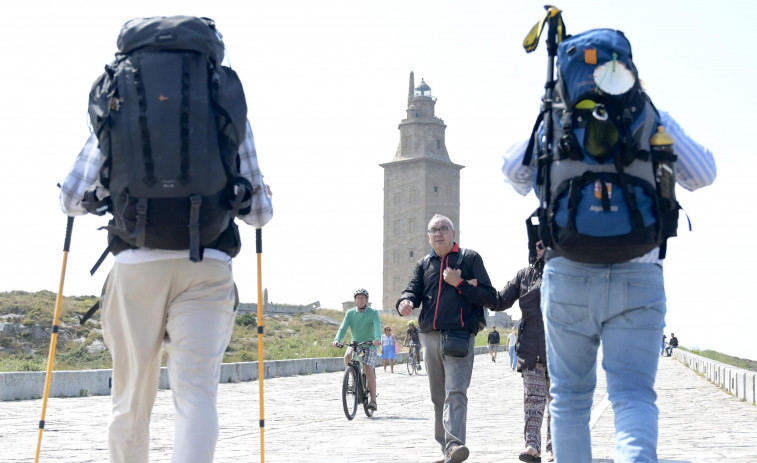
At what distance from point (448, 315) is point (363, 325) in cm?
697

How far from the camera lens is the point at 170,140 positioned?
14.0 feet

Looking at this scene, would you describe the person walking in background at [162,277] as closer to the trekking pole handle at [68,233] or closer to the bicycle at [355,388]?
the trekking pole handle at [68,233]

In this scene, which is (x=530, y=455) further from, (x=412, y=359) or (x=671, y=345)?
(x=671, y=345)

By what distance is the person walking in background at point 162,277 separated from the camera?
429 centimetres

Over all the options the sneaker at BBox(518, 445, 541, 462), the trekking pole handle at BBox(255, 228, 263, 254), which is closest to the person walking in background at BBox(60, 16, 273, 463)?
the trekking pole handle at BBox(255, 228, 263, 254)

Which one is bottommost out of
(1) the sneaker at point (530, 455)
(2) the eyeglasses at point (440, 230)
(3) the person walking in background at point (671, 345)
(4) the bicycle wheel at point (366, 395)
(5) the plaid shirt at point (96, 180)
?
(1) the sneaker at point (530, 455)

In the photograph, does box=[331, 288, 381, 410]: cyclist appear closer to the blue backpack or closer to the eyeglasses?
the eyeglasses

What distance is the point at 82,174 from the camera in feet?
15.1

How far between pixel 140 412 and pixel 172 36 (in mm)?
1607

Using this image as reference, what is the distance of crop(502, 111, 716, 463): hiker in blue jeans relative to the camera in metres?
3.97

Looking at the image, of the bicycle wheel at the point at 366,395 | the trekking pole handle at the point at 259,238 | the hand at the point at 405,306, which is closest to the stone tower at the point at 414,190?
the bicycle wheel at the point at 366,395

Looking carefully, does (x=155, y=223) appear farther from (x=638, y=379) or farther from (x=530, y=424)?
(x=530, y=424)

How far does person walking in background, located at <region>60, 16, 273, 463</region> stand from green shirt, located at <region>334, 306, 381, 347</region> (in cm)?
1061

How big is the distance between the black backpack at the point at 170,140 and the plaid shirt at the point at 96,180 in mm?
96
